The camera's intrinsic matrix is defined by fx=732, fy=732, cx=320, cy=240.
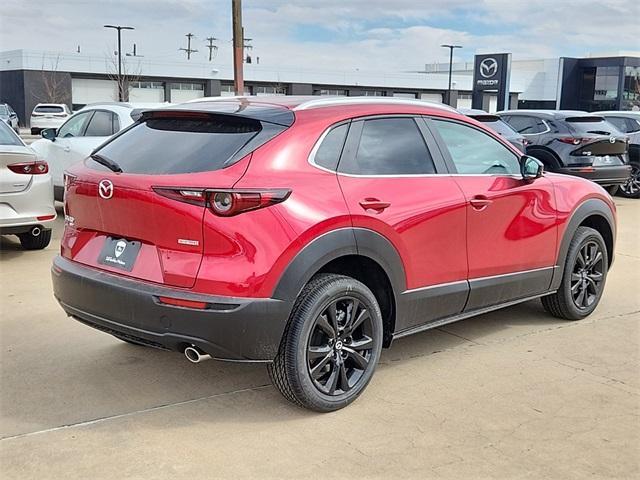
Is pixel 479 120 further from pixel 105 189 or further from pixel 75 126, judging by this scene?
pixel 105 189

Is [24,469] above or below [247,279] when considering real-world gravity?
below

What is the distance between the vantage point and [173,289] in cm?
359

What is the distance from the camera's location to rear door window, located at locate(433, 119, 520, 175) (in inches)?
188

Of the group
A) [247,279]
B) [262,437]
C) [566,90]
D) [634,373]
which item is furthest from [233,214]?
[566,90]

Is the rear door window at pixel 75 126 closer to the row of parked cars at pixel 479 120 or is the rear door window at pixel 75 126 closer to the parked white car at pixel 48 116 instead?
the row of parked cars at pixel 479 120

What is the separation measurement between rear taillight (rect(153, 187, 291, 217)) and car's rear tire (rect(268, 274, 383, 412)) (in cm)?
55

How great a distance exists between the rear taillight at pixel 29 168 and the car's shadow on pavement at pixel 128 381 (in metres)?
2.60

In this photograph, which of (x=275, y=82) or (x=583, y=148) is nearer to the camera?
(x=583, y=148)

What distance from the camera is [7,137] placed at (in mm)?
7879

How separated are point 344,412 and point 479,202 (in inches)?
64.9

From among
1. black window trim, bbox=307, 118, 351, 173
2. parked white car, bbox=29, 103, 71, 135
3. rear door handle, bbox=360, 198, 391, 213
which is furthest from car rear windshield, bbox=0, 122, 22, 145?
parked white car, bbox=29, 103, 71, 135

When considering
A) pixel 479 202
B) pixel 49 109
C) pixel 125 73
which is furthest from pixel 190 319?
pixel 125 73

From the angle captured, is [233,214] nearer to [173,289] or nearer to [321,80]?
[173,289]

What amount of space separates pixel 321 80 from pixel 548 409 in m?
56.5
